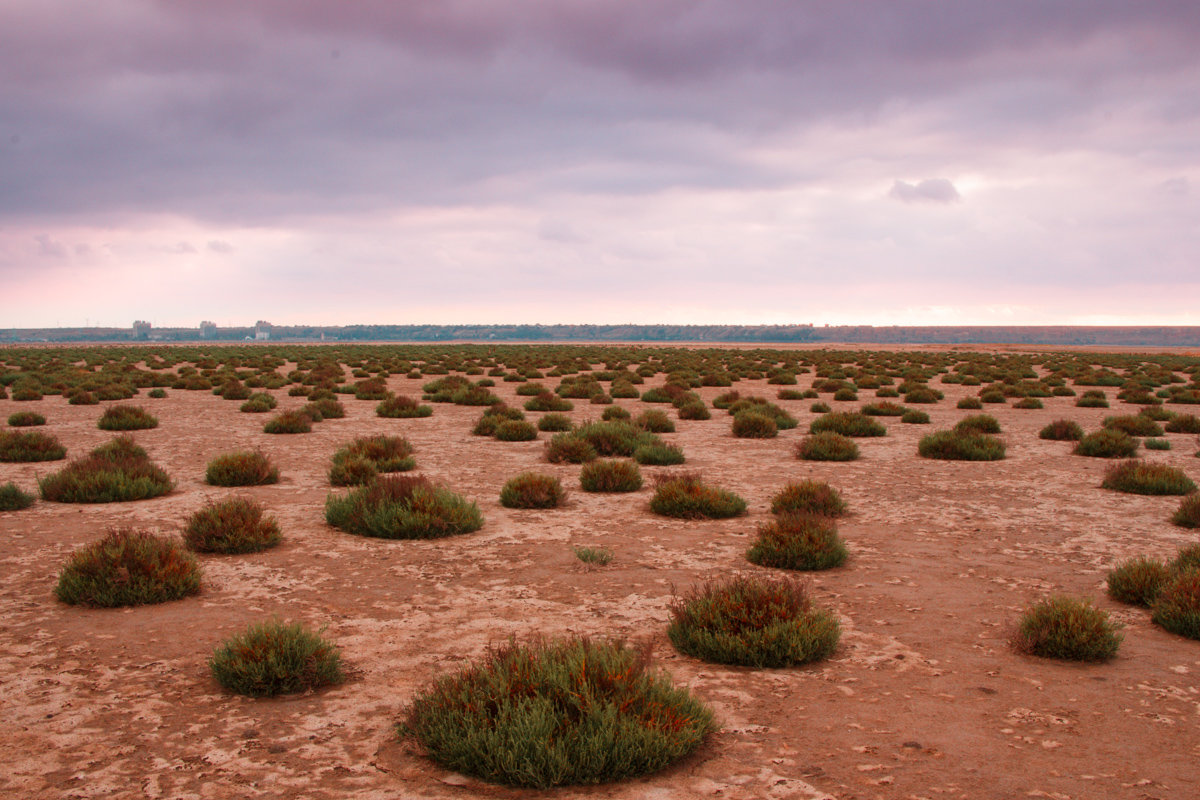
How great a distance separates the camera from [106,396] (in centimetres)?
2925

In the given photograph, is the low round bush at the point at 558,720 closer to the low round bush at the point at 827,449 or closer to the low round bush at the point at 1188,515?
the low round bush at the point at 1188,515

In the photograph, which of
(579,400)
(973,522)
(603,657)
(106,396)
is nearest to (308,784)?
(603,657)

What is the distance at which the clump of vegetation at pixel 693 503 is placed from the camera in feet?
36.0

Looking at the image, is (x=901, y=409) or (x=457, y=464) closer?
(x=457, y=464)

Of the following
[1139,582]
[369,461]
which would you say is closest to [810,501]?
[1139,582]

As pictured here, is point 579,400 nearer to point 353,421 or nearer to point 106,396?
point 353,421

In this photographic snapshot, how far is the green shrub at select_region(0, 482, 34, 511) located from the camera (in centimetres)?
1076

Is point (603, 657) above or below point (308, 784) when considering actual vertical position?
above

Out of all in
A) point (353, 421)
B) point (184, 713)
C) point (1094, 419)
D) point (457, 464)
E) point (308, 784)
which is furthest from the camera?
point (1094, 419)

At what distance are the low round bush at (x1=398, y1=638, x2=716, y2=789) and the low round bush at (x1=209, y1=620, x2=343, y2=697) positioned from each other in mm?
930

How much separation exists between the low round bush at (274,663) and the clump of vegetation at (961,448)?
1455 centimetres

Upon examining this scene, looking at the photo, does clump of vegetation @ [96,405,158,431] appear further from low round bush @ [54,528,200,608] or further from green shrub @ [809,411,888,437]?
green shrub @ [809,411,888,437]

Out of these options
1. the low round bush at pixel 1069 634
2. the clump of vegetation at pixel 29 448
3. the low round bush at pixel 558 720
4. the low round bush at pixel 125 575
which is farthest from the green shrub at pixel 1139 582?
the clump of vegetation at pixel 29 448

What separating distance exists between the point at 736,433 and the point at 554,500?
935 cm
